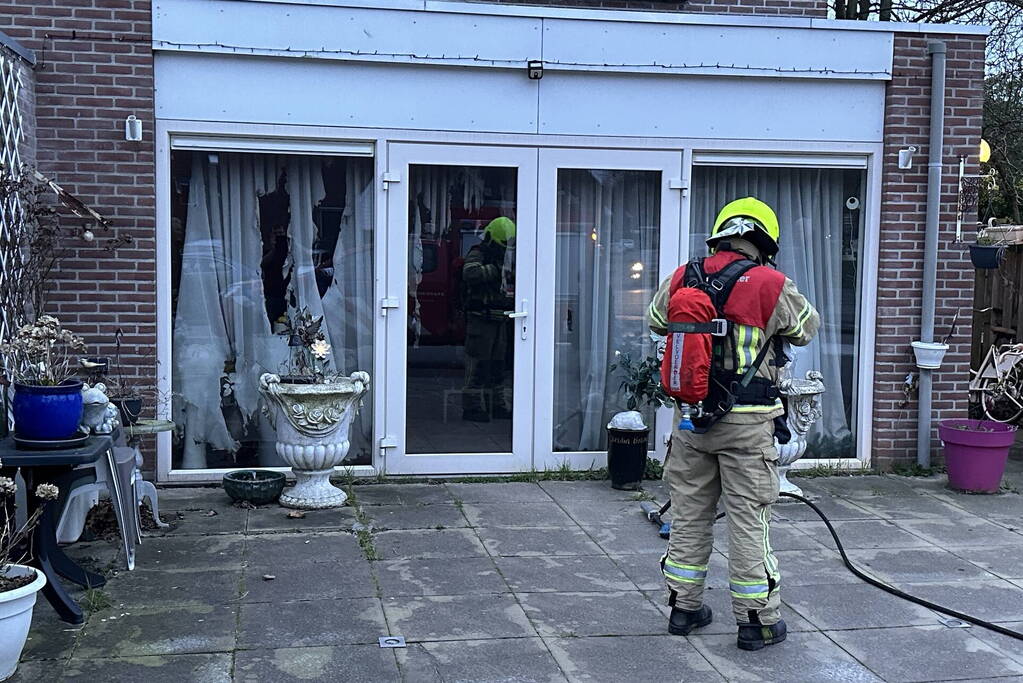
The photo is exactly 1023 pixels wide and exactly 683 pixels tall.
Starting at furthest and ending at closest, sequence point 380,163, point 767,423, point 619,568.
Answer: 1. point 380,163
2. point 619,568
3. point 767,423

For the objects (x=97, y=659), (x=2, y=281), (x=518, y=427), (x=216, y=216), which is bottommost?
(x=97, y=659)

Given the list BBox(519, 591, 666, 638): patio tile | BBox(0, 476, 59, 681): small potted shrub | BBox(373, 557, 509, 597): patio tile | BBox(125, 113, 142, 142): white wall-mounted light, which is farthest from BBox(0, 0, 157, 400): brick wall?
BBox(519, 591, 666, 638): patio tile

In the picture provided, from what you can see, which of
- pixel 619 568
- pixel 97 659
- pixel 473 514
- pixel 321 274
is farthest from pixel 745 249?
pixel 321 274

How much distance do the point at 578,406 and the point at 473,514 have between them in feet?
5.25

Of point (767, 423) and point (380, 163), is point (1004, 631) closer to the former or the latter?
point (767, 423)

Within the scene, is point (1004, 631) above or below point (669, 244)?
below


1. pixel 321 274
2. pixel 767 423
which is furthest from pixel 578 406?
pixel 767 423

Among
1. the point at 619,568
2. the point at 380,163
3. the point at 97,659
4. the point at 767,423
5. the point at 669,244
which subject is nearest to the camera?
the point at 97,659

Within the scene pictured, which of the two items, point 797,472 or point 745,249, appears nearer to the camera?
point 745,249

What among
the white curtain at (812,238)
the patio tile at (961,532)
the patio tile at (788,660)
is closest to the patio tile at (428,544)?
the patio tile at (788,660)

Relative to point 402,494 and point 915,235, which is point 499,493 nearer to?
point 402,494

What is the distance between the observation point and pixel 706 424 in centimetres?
462

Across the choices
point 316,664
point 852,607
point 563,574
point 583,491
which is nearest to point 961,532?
point 852,607

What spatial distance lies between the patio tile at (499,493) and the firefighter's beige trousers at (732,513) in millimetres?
2411
